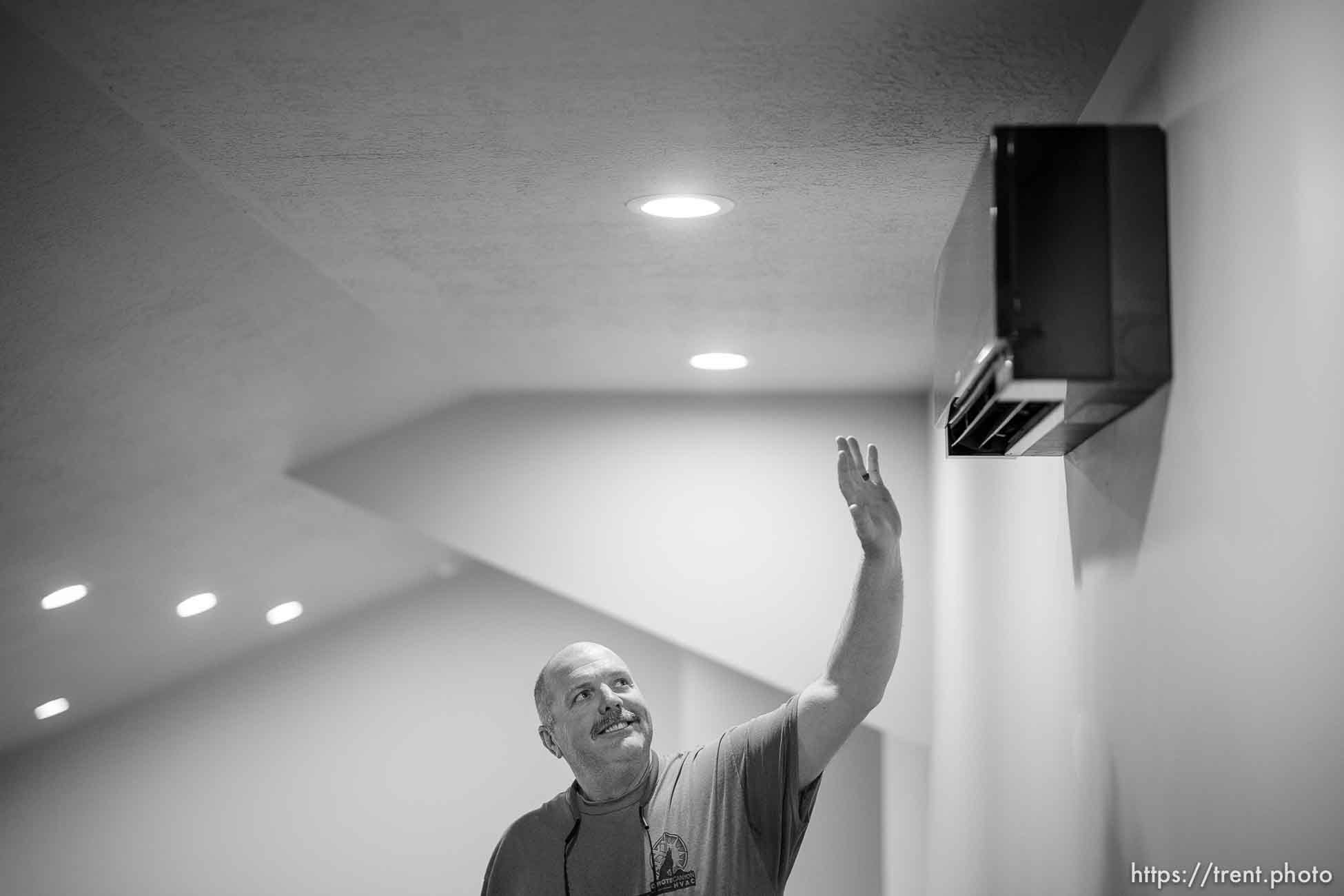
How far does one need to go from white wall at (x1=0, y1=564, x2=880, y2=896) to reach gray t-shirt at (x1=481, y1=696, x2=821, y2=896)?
494cm

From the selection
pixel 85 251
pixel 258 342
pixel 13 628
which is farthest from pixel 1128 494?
pixel 13 628

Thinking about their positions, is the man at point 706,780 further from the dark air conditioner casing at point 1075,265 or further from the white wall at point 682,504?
the white wall at point 682,504

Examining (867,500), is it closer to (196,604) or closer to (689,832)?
(689,832)

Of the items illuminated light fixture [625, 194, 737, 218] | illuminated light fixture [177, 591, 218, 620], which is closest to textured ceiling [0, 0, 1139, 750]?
illuminated light fixture [625, 194, 737, 218]

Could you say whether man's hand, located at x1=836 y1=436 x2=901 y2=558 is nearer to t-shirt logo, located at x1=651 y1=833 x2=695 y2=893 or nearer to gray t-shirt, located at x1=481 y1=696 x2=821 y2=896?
gray t-shirt, located at x1=481 y1=696 x2=821 y2=896

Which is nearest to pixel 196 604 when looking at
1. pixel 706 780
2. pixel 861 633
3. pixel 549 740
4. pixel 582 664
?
pixel 549 740

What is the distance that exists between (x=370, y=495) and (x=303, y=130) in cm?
325

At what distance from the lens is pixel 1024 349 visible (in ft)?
6.40

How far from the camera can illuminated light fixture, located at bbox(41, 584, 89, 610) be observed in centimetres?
547

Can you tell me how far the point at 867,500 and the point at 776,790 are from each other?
737mm

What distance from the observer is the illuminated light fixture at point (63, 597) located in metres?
5.47

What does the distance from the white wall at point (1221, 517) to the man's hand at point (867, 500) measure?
1.14ft

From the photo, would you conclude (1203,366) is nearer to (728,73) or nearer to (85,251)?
(728,73)

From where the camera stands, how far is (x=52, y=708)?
24.1 feet
